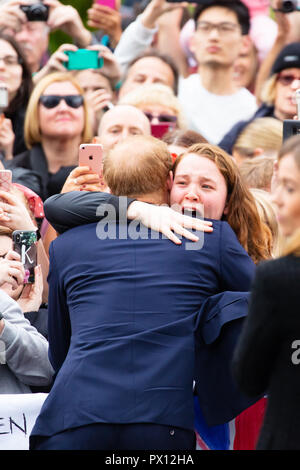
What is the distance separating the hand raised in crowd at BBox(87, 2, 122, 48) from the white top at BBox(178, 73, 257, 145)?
0.81 m

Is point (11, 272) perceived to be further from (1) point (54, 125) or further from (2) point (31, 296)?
(1) point (54, 125)

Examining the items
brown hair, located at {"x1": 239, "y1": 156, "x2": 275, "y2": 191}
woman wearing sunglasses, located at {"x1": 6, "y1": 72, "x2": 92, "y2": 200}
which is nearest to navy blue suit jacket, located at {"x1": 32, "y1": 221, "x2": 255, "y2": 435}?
brown hair, located at {"x1": 239, "y1": 156, "x2": 275, "y2": 191}

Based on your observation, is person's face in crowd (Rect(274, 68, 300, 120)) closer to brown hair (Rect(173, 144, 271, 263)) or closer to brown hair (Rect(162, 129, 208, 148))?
brown hair (Rect(162, 129, 208, 148))

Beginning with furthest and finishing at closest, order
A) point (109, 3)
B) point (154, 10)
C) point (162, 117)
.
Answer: point (109, 3)
point (154, 10)
point (162, 117)

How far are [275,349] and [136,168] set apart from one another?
3.45ft

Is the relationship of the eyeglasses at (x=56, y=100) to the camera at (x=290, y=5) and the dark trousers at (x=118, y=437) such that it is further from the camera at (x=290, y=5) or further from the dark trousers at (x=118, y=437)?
the dark trousers at (x=118, y=437)

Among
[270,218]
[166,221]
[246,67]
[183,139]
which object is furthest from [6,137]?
[166,221]

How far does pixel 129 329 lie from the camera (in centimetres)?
296

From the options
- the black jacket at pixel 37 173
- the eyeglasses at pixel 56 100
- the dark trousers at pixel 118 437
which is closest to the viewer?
the dark trousers at pixel 118 437

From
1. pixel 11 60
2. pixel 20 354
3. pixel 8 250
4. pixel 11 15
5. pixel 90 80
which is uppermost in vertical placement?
pixel 11 15

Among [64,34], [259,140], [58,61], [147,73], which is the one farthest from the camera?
[64,34]

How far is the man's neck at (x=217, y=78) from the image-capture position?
697 cm

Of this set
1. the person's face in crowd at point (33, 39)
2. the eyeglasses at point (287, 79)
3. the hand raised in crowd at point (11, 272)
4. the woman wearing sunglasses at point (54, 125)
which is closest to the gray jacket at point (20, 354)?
the hand raised in crowd at point (11, 272)

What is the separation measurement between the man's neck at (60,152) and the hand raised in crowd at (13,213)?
1.95m
